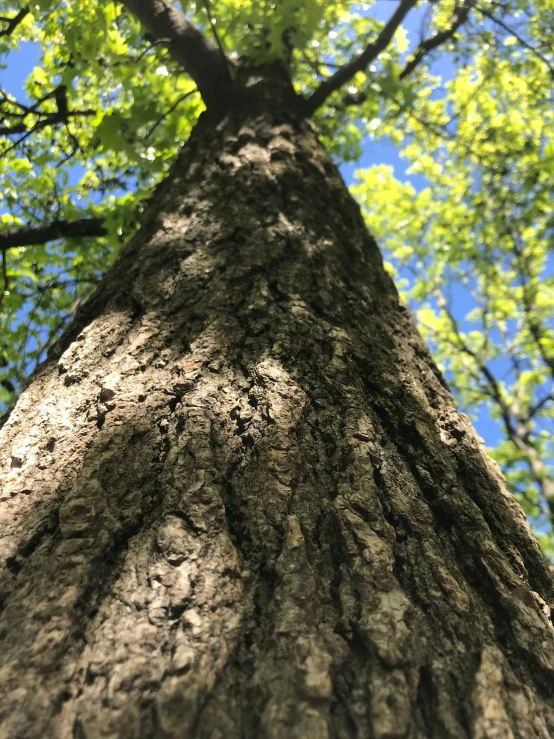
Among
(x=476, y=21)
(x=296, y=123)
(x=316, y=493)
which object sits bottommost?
(x=316, y=493)

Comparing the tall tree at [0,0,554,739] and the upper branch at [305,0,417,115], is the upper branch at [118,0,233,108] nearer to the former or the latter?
the upper branch at [305,0,417,115]

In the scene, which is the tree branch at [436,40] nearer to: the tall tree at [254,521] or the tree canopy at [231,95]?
the tree canopy at [231,95]

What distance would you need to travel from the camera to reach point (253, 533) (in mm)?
1017

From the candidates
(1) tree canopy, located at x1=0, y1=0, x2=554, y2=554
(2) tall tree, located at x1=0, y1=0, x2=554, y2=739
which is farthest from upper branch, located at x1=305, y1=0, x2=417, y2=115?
(2) tall tree, located at x1=0, y1=0, x2=554, y2=739

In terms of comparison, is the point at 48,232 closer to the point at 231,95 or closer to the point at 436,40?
the point at 231,95

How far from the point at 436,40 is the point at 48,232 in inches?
173

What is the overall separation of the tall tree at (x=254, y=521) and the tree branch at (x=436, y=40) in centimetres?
405

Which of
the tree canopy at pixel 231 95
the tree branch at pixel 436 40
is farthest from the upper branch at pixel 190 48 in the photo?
the tree branch at pixel 436 40

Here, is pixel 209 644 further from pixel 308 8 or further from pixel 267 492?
pixel 308 8

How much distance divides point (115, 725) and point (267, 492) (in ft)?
1.69

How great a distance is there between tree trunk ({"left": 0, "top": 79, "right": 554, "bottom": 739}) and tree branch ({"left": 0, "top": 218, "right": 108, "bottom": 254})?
2855 millimetres

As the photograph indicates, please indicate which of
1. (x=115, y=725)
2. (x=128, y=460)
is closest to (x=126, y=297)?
(x=128, y=460)

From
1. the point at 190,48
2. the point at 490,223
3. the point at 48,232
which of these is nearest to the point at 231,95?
the point at 190,48

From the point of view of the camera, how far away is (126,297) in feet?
5.67
